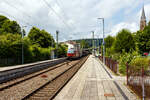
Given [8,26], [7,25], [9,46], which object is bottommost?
[9,46]

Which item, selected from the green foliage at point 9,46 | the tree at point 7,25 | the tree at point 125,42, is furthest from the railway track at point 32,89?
the tree at point 7,25

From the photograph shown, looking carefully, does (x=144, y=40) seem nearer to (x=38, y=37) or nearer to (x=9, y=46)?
(x=9, y=46)

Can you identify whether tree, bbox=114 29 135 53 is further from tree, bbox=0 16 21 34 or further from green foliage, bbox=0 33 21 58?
tree, bbox=0 16 21 34

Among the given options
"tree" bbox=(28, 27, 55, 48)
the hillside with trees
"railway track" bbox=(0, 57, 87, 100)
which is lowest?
"railway track" bbox=(0, 57, 87, 100)

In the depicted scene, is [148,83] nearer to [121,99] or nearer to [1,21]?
[121,99]

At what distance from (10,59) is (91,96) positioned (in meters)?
22.5

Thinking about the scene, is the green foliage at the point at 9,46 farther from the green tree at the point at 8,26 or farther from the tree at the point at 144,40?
the tree at the point at 144,40

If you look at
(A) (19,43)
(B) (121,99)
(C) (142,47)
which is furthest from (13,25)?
(B) (121,99)

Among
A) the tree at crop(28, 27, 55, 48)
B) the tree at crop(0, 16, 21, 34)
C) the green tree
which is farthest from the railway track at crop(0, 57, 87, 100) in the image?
the tree at crop(28, 27, 55, 48)

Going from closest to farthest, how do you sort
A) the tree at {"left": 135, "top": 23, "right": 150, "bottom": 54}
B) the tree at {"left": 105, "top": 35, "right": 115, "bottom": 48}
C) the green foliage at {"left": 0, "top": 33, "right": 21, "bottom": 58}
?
the green foliage at {"left": 0, "top": 33, "right": 21, "bottom": 58} < the tree at {"left": 135, "top": 23, "right": 150, "bottom": 54} < the tree at {"left": 105, "top": 35, "right": 115, "bottom": 48}

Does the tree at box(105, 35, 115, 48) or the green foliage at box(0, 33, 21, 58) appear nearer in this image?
the green foliage at box(0, 33, 21, 58)

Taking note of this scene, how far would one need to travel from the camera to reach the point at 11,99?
6.47m

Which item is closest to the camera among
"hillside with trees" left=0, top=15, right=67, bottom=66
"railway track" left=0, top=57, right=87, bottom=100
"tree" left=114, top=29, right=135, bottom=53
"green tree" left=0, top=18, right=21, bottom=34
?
"railway track" left=0, top=57, right=87, bottom=100

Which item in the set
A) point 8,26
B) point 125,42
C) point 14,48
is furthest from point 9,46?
point 125,42
